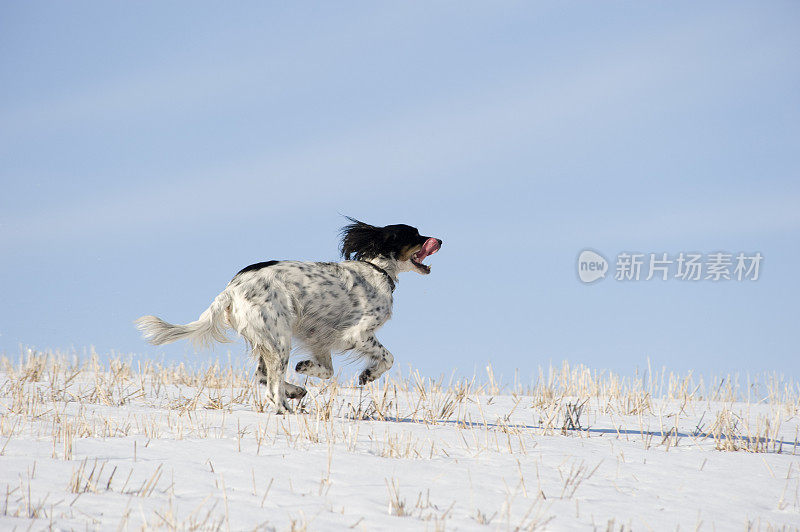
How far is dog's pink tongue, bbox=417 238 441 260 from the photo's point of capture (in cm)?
777

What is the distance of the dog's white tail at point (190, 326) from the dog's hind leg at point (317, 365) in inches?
34.6

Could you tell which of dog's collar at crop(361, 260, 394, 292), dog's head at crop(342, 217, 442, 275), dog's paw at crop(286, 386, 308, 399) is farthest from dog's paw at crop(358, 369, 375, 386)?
dog's head at crop(342, 217, 442, 275)

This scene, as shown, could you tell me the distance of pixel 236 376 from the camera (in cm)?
903

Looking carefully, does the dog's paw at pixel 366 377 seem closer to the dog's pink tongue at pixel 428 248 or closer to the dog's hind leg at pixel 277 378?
the dog's hind leg at pixel 277 378

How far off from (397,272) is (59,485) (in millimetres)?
4581

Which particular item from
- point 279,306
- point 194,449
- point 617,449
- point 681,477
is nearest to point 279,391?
point 279,306

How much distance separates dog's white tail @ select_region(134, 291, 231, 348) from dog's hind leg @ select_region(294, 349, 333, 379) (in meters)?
0.88

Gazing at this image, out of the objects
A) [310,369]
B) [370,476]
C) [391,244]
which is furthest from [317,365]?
[370,476]

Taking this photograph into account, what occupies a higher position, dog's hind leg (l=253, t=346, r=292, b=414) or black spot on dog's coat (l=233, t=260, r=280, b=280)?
black spot on dog's coat (l=233, t=260, r=280, b=280)

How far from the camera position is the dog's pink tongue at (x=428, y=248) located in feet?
25.5

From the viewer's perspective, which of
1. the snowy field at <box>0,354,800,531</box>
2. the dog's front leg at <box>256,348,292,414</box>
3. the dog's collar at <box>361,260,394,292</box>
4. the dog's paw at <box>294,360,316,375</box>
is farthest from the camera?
the dog's collar at <box>361,260,394,292</box>

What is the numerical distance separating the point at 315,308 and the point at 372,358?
681mm

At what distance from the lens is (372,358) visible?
6902mm

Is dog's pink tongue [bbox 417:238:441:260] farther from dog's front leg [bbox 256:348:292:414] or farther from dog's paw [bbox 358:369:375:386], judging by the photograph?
dog's front leg [bbox 256:348:292:414]
